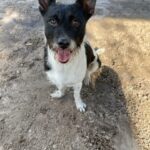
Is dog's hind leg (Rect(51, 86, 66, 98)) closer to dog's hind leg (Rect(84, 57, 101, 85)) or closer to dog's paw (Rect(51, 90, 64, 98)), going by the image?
dog's paw (Rect(51, 90, 64, 98))

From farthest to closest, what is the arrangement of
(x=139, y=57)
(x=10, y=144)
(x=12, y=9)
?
(x=12, y=9) → (x=139, y=57) → (x=10, y=144)

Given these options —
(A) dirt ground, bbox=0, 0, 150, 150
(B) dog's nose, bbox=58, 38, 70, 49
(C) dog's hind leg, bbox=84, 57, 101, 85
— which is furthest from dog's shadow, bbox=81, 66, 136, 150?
(B) dog's nose, bbox=58, 38, 70, 49

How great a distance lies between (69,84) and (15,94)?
73 cm

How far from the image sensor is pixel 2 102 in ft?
14.1

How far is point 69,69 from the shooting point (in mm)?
3848

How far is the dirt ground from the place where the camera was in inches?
157

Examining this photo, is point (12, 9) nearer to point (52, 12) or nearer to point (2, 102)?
point (2, 102)

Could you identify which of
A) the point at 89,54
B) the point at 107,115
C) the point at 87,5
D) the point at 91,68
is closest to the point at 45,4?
the point at 87,5

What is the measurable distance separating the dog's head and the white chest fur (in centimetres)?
18

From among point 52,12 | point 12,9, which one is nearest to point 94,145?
point 52,12

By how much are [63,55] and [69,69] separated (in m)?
0.31

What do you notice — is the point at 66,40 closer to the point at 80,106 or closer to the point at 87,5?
the point at 87,5

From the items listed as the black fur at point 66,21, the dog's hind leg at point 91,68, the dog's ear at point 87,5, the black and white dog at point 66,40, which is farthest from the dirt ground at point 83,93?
the dog's ear at point 87,5

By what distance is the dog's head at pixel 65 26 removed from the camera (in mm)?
3359
